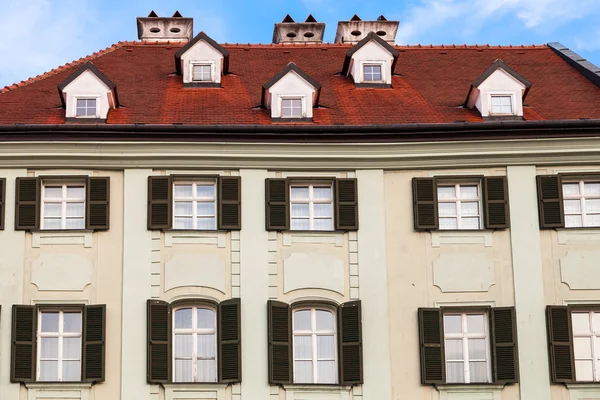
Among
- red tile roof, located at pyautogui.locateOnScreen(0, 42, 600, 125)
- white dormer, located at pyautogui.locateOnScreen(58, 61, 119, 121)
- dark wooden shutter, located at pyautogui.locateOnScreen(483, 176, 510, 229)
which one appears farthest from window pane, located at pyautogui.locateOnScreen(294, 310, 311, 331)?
white dormer, located at pyautogui.locateOnScreen(58, 61, 119, 121)

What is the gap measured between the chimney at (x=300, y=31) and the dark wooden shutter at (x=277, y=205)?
10.9 meters

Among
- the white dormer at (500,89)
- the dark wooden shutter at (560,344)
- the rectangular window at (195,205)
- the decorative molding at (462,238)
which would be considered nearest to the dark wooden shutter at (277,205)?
the rectangular window at (195,205)

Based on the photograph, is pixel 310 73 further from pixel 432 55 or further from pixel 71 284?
pixel 71 284

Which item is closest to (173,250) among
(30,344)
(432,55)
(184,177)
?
(184,177)

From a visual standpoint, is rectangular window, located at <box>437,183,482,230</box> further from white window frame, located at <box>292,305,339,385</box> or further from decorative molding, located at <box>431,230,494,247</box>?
white window frame, located at <box>292,305,339,385</box>

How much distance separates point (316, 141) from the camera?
29500mm

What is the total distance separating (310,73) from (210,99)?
153 inches

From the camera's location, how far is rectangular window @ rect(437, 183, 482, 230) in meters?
29.4

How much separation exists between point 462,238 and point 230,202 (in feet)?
17.5

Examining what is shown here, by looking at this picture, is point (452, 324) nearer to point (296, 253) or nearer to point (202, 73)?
point (296, 253)

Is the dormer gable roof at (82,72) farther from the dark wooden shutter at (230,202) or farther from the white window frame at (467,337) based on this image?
the white window frame at (467,337)

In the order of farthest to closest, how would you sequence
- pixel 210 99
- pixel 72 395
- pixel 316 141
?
pixel 210 99
pixel 316 141
pixel 72 395

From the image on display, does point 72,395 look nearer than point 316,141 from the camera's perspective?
Yes

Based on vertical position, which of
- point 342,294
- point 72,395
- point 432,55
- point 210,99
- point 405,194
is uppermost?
point 432,55
